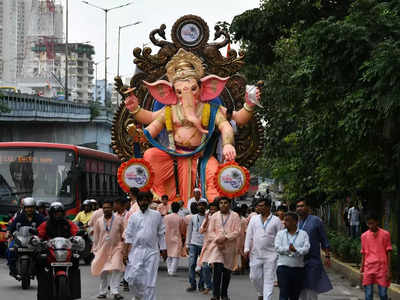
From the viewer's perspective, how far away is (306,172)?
24.1 meters

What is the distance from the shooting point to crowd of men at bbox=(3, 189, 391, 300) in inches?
392

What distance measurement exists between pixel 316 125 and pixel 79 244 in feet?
22.3

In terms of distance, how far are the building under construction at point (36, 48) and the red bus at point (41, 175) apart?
145m

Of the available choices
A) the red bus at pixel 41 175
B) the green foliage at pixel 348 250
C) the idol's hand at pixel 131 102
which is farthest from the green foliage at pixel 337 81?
the red bus at pixel 41 175

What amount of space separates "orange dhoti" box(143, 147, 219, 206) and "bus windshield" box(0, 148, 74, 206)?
86.7 inches

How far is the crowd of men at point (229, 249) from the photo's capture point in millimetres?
9961

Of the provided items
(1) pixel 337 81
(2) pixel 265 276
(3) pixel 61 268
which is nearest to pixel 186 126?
(1) pixel 337 81

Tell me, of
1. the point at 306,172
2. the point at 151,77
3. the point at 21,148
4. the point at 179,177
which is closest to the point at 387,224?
the point at 306,172

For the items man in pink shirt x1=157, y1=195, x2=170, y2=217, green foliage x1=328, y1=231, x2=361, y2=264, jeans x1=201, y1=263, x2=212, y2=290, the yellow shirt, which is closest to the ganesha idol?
man in pink shirt x1=157, y1=195, x2=170, y2=217

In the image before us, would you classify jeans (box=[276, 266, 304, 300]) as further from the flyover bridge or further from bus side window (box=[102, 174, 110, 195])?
the flyover bridge

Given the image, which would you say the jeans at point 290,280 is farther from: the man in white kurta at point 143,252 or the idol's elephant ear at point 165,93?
the idol's elephant ear at point 165,93

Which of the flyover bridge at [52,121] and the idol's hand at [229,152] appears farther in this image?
the flyover bridge at [52,121]

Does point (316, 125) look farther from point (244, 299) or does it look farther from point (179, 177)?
point (179, 177)

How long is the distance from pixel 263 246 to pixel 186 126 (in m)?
9.74
